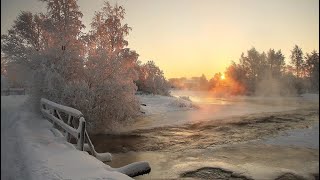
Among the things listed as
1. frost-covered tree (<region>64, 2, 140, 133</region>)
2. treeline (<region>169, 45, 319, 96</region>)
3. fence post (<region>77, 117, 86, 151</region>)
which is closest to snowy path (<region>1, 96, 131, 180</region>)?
fence post (<region>77, 117, 86, 151</region>)

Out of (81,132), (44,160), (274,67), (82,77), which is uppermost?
(274,67)

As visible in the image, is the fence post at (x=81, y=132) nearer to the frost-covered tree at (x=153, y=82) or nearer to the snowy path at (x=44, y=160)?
the snowy path at (x=44, y=160)

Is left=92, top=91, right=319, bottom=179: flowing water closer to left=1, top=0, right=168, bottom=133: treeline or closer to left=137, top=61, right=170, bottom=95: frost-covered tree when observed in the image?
left=1, top=0, right=168, bottom=133: treeline

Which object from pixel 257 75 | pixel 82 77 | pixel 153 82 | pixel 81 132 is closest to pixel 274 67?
pixel 257 75

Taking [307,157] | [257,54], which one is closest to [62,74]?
[307,157]

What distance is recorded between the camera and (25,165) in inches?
286

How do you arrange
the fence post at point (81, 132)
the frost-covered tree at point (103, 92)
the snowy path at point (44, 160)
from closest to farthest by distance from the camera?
1. the snowy path at point (44, 160)
2. the fence post at point (81, 132)
3. the frost-covered tree at point (103, 92)

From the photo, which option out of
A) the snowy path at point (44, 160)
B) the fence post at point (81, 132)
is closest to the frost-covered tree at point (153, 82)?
the snowy path at point (44, 160)

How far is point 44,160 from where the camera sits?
24.5 feet

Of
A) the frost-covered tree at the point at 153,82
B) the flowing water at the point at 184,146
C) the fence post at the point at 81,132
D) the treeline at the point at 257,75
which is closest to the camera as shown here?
the fence post at the point at 81,132

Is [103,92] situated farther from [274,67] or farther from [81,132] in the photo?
[274,67]

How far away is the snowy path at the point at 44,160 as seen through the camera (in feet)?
21.1

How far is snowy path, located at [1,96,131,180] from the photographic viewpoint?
6.43 m

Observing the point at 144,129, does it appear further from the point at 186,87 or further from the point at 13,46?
the point at 186,87
